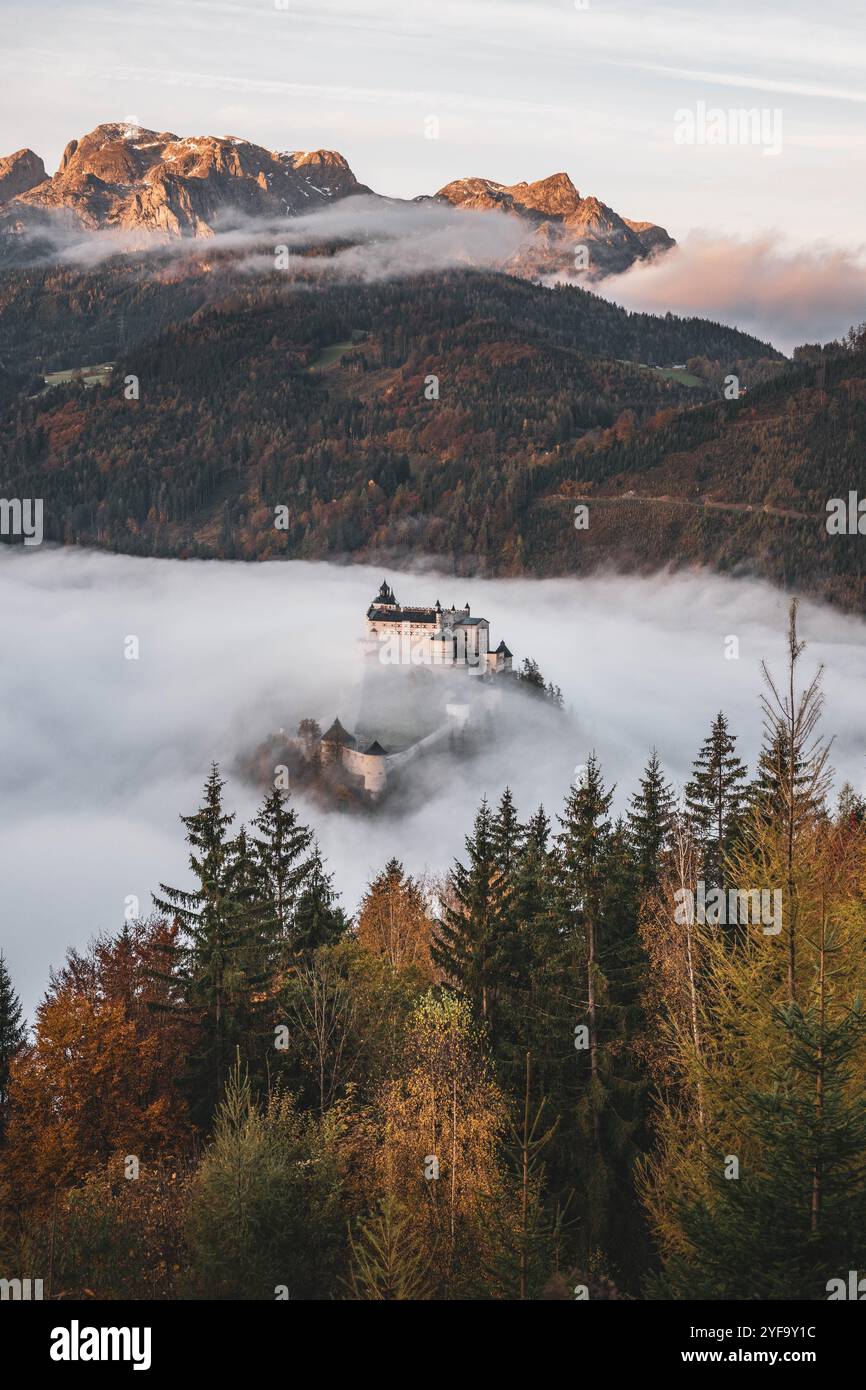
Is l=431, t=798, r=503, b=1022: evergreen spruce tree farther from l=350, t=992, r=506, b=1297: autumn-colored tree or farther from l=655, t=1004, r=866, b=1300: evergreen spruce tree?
l=655, t=1004, r=866, b=1300: evergreen spruce tree

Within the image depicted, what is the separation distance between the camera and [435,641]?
Answer: 609 ft

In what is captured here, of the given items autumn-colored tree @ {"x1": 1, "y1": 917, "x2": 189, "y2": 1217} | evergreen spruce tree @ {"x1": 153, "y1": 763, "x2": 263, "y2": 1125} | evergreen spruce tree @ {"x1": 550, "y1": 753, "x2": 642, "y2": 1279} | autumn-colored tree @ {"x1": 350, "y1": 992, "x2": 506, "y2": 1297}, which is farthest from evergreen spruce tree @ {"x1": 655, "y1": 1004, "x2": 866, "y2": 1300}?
autumn-colored tree @ {"x1": 1, "y1": 917, "x2": 189, "y2": 1217}

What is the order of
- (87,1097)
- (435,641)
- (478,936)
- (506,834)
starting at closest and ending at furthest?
1. (87,1097)
2. (478,936)
3. (506,834)
4. (435,641)

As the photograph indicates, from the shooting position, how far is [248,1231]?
2909cm

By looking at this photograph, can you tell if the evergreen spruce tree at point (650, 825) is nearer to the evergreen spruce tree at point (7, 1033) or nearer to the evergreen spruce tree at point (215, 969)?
the evergreen spruce tree at point (215, 969)

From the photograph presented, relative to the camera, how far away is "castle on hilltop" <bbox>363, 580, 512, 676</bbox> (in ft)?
610

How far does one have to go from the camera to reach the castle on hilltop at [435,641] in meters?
186

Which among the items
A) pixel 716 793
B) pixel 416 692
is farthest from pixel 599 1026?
pixel 416 692

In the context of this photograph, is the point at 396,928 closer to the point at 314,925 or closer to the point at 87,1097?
the point at 314,925

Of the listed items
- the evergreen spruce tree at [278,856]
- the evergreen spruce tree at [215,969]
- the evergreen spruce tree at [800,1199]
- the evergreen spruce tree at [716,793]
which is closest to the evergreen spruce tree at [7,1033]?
the evergreen spruce tree at [278,856]

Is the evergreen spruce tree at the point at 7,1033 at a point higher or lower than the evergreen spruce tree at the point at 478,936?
lower
